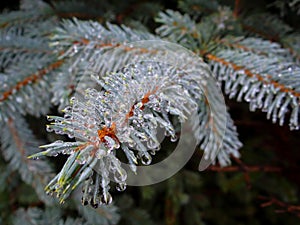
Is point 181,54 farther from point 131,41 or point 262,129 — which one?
point 262,129

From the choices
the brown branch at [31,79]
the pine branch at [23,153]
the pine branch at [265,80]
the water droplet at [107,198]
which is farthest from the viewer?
the pine branch at [23,153]

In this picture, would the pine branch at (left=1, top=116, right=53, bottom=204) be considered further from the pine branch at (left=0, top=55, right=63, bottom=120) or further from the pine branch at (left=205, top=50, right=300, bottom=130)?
the pine branch at (left=205, top=50, right=300, bottom=130)

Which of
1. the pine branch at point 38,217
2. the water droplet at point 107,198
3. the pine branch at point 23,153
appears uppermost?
the water droplet at point 107,198

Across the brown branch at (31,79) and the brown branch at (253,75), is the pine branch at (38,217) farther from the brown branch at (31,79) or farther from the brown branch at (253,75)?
Result: the brown branch at (253,75)

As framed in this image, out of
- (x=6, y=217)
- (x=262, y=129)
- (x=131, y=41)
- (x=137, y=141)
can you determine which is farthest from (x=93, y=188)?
(x=262, y=129)

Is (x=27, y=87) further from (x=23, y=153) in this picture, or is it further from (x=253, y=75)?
(x=253, y=75)

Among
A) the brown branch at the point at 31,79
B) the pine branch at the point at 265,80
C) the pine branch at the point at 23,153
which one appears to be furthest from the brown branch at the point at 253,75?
the pine branch at the point at 23,153

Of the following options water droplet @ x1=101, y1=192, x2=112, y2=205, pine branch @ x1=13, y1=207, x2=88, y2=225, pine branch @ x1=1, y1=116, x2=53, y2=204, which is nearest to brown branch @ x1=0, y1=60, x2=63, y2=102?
pine branch @ x1=1, y1=116, x2=53, y2=204

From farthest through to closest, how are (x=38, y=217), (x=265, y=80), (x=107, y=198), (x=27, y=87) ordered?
(x=38, y=217) → (x=27, y=87) → (x=265, y=80) → (x=107, y=198)

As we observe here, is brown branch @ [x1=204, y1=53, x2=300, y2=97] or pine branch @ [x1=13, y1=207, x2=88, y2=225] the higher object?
brown branch @ [x1=204, y1=53, x2=300, y2=97]

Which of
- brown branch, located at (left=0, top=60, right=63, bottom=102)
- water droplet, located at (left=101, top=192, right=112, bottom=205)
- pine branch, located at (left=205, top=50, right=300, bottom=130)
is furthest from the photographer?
brown branch, located at (left=0, top=60, right=63, bottom=102)

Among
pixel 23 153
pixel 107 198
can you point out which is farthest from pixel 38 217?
pixel 107 198
